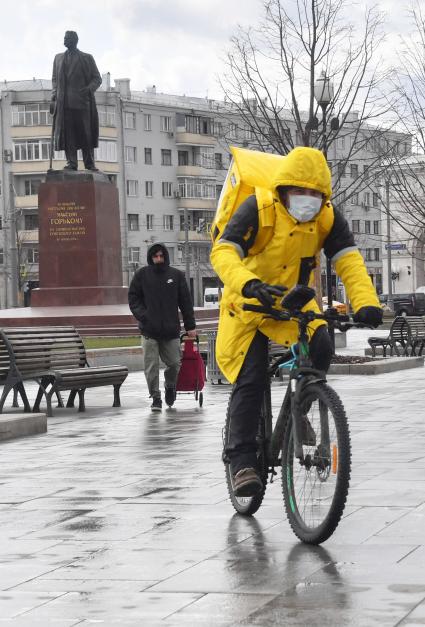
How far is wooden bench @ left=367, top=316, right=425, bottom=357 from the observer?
27391 mm

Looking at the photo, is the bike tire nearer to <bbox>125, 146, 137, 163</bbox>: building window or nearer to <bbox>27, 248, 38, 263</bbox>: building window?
<bbox>27, 248, 38, 263</bbox>: building window

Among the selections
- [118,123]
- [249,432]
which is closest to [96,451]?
[249,432]

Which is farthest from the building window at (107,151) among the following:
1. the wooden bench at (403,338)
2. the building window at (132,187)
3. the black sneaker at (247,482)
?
the black sneaker at (247,482)

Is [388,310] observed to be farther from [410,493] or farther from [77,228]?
[410,493]

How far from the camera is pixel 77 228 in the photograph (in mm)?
31797

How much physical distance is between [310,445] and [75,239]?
25365 mm

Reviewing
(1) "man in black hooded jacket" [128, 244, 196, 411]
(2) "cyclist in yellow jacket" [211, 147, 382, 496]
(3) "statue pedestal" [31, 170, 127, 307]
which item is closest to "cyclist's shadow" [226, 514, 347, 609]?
(2) "cyclist in yellow jacket" [211, 147, 382, 496]

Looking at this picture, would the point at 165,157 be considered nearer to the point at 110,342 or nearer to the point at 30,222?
the point at 30,222

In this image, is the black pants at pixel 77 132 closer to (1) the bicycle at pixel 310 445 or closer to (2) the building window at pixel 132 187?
(1) the bicycle at pixel 310 445

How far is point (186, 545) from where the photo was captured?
665 cm

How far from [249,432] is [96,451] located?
4.17m

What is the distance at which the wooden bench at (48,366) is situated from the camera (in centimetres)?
1493

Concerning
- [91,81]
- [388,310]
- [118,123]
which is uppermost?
[118,123]

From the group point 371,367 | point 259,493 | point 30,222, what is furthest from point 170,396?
point 30,222
